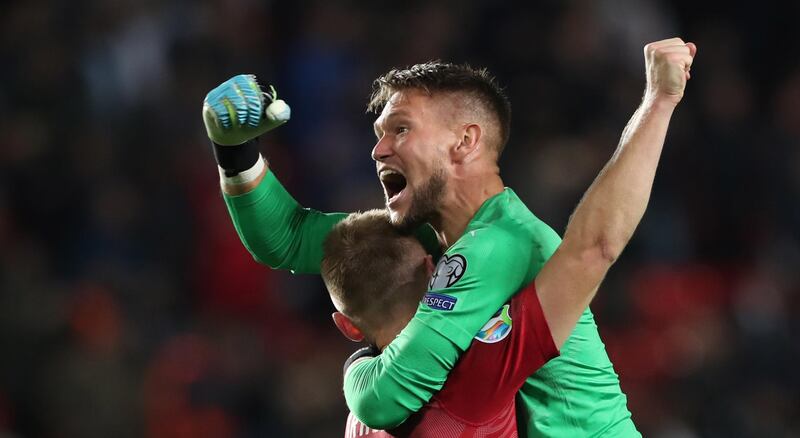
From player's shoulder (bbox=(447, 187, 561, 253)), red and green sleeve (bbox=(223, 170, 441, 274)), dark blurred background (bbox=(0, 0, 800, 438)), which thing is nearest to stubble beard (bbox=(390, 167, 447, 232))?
player's shoulder (bbox=(447, 187, 561, 253))

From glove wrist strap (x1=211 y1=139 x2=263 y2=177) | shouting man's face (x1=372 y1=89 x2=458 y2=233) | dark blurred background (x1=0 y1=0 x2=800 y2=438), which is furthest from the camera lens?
dark blurred background (x1=0 y1=0 x2=800 y2=438)

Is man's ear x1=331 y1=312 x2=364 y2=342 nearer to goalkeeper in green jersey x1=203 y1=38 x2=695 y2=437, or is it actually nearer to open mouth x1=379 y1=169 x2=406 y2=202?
goalkeeper in green jersey x1=203 y1=38 x2=695 y2=437

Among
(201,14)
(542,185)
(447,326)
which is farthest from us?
(201,14)

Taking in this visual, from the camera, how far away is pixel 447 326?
258 cm

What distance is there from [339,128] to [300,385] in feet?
5.37

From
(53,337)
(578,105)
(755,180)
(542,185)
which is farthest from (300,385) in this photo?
(755,180)

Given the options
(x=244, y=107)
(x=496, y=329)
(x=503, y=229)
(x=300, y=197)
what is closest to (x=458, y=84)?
(x=503, y=229)

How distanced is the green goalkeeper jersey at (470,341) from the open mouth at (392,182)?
244mm

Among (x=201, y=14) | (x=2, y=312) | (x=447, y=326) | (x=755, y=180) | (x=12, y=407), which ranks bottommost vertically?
(x=12, y=407)

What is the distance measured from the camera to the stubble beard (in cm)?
290

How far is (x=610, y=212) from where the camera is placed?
2.54 metres

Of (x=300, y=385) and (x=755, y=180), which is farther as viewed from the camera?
(x=755, y=180)

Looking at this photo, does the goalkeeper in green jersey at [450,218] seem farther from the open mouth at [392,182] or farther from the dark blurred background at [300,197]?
the dark blurred background at [300,197]

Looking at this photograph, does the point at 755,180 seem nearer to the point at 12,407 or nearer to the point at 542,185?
the point at 542,185
